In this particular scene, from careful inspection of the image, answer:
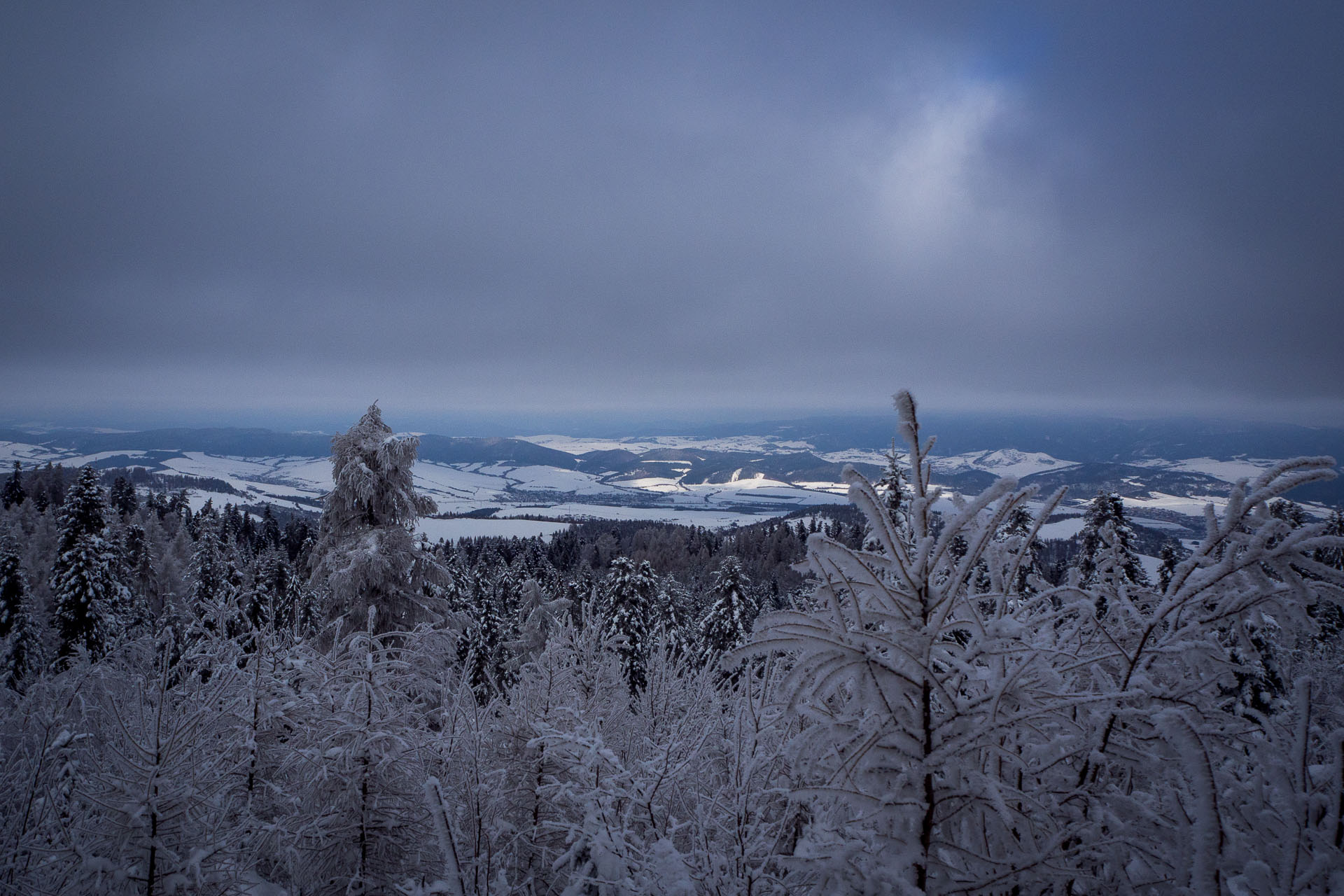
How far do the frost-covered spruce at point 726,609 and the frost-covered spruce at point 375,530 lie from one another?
48.1 ft

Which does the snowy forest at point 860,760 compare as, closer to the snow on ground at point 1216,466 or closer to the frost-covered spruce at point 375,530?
the frost-covered spruce at point 375,530

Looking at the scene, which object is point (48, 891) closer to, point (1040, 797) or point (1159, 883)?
point (1040, 797)

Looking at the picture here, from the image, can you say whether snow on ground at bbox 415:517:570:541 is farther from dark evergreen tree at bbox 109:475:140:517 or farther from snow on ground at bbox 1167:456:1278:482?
snow on ground at bbox 1167:456:1278:482

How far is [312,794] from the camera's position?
11.5 ft

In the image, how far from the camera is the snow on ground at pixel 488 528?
10719 centimetres

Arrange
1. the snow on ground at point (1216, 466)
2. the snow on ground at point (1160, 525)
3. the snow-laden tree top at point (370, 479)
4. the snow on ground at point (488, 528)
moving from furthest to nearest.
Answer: the snow on ground at point (488, 528) → the snow on ground at point (1216, 466) → the snow on ground at point (1160, 525) → the snow-laden tree top at point (370, 479)

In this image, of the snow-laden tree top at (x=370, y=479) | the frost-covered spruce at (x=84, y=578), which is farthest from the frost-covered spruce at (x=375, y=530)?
the frost-covered spruce at (x=84, y=578)

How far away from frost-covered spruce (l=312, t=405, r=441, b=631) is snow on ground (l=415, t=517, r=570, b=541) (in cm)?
8840

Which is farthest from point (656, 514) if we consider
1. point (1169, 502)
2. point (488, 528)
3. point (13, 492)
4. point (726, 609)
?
point (726, 609)

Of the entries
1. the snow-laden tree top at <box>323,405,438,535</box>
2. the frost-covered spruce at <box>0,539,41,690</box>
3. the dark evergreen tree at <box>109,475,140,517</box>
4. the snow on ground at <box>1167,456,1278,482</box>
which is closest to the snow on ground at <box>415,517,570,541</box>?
the dark evergreen tree at <box>109,475,140,517</box>

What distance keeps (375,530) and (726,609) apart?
16.5 meters

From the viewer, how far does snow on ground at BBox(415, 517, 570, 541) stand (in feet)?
352

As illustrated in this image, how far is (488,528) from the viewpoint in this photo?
119 meters

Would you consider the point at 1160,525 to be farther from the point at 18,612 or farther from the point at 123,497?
the point at 123,497
